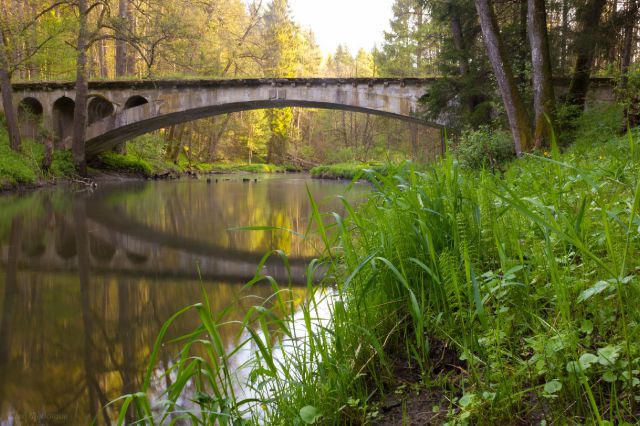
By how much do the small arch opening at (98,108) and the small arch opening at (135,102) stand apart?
0.77 metres

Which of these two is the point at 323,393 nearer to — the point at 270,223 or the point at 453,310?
the point at 453,310

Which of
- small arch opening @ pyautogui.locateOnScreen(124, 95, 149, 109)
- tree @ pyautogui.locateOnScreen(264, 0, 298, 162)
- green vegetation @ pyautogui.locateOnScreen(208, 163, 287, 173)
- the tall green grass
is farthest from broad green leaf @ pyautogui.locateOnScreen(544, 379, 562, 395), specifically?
tree @ pyautogui.locateOnScreen(264, 0, 298, 162)

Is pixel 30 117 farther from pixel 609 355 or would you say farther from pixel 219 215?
pixel 609 355

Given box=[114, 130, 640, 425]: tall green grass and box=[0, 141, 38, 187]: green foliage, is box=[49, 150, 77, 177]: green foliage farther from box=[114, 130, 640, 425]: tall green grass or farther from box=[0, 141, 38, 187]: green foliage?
box=[114, 130, 640, 425]: tall green grass

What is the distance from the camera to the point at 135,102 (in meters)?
19.9

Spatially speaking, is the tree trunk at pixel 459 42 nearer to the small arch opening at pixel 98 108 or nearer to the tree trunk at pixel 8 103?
the tree trunk at pixel 8 103

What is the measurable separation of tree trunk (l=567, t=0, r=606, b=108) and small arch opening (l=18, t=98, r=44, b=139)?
16.1 metres

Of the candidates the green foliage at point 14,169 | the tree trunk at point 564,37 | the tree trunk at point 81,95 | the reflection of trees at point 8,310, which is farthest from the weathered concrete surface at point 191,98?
the reflection of trees at point 8,310

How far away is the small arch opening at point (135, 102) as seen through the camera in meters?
19.3

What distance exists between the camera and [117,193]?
14195 mm

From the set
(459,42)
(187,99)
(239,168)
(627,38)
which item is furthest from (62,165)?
(239,168)

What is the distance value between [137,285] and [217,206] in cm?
674

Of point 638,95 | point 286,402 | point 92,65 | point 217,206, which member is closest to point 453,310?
point 286,402

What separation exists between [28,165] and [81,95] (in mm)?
2865
